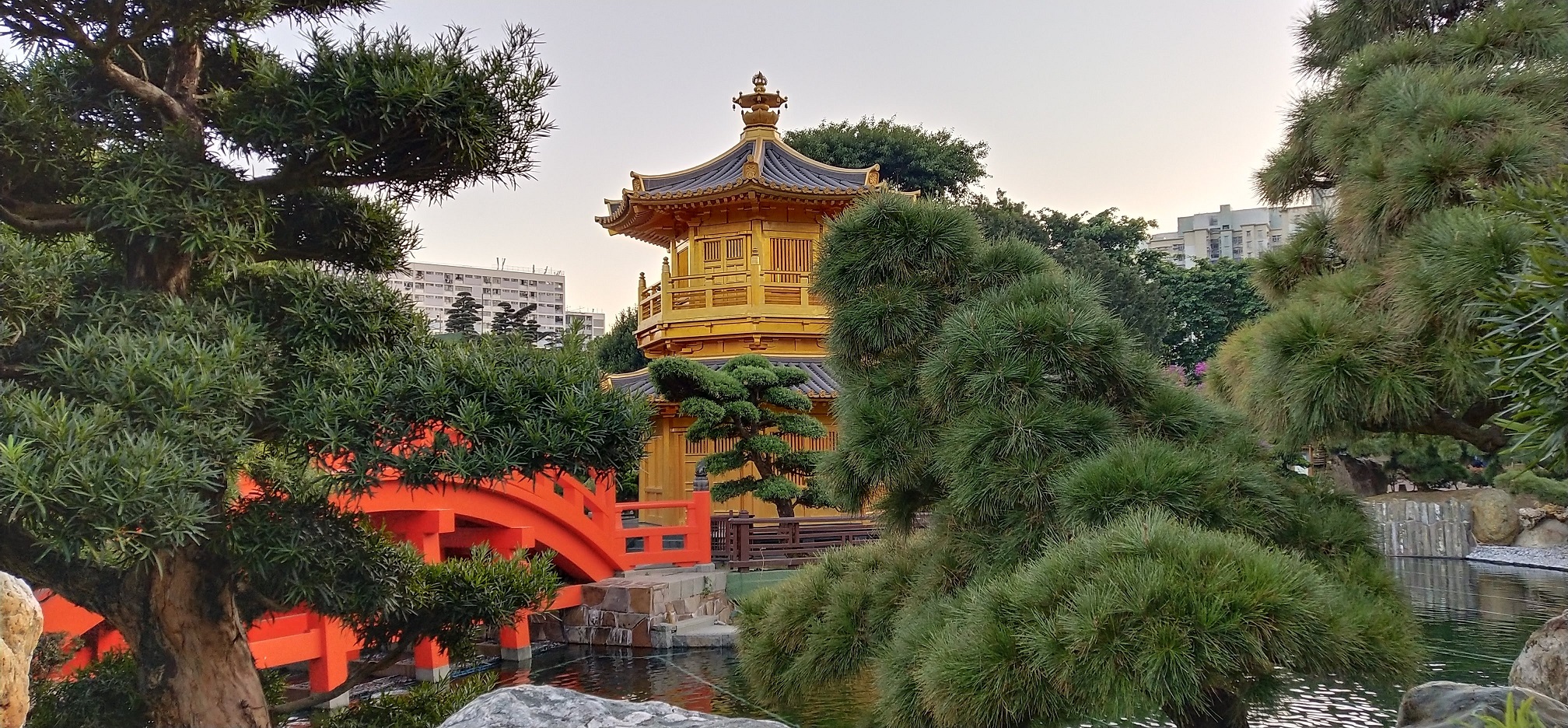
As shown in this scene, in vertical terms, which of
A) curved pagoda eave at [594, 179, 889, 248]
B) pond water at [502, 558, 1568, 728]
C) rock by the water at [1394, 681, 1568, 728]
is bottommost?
pond water at [502, 558, 1568, 728]

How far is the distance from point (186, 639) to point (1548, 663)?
472cm

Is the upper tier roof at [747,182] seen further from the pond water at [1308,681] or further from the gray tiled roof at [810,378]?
the pond water at [1308,681]

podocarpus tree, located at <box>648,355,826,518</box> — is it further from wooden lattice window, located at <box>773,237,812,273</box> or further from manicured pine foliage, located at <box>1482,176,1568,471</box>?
manicured pine foliage, located at <box>1482,176,1568,471</box>

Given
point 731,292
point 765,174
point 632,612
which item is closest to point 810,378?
point 731,292

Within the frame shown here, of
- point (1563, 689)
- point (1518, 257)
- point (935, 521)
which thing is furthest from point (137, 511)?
point (1563, 689)

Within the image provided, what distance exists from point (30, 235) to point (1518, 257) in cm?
382

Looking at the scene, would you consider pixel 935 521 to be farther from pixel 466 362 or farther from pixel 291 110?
pixel 291 110

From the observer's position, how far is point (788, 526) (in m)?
10.5

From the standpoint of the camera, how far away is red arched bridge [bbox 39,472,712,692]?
5.76 m

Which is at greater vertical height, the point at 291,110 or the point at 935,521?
the point at 291,110

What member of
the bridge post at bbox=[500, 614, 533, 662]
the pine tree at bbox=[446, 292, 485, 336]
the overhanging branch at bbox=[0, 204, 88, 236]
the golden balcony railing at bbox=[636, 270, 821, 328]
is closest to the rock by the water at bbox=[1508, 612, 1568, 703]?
the overhanging branch at bbox=[0, 204, 88, 236]

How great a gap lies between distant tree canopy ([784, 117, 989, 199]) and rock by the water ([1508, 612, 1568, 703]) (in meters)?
18.0

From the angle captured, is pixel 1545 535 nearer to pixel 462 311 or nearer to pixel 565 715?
pixel 462 311

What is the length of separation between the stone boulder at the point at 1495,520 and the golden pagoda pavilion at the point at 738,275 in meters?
9.59
